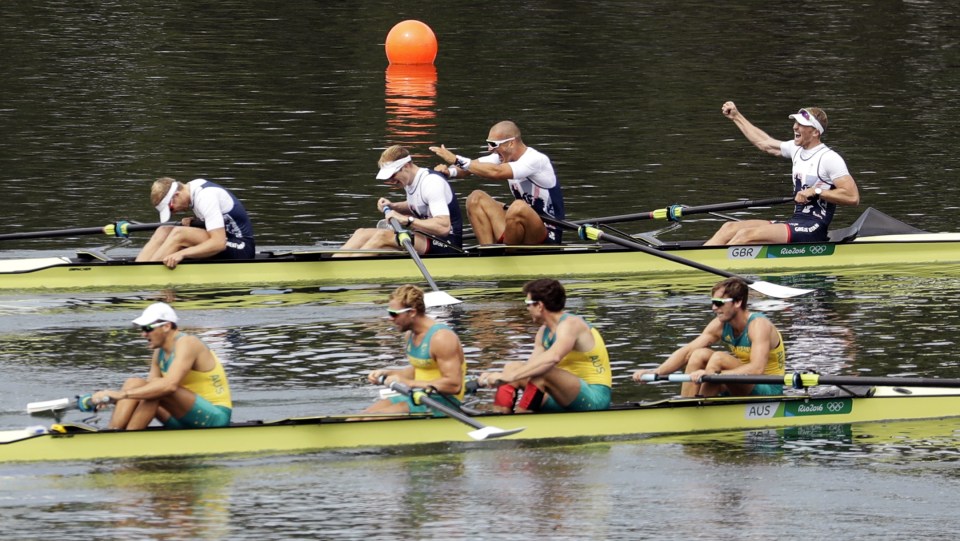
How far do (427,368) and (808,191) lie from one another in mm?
7208

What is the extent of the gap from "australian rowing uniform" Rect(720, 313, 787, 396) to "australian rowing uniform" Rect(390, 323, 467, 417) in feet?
6.99

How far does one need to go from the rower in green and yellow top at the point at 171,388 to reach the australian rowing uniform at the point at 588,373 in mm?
2408

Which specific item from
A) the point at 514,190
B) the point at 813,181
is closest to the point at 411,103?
the point at 514,190

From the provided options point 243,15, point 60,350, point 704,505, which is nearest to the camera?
point 704,505

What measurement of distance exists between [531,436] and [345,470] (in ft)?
4.66

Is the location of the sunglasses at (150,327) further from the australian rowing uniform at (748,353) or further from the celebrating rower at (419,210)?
the celebrating rower at (419,210)

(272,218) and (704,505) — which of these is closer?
(704,505)

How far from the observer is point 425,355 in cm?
1253

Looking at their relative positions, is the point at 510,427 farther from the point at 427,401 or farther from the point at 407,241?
the point at 407,241

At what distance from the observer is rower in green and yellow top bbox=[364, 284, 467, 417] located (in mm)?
12352

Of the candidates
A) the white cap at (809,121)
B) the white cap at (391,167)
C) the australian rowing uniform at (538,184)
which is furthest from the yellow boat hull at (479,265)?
the white cap at (809,121)

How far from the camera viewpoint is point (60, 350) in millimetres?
15508

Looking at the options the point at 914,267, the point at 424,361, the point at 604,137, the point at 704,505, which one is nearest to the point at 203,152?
the point at 604,137

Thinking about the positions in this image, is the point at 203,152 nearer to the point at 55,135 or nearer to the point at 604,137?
the point at 55,135
